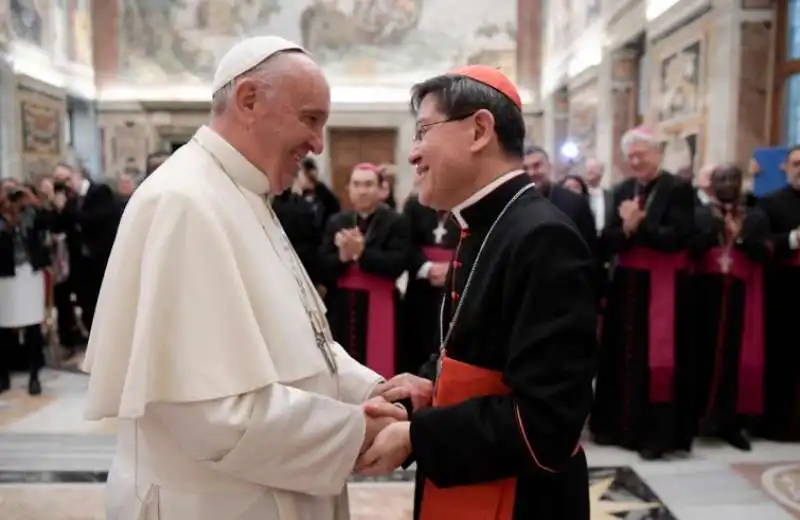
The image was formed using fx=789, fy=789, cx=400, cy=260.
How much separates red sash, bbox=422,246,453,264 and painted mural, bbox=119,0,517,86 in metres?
12.3

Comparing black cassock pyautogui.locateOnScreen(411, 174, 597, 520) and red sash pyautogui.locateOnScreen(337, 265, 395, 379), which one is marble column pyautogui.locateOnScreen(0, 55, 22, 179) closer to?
red sash pyautogui.locateOnScreen(337, 265, 395, 379)

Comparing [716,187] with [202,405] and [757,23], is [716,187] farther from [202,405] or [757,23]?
[202,405]

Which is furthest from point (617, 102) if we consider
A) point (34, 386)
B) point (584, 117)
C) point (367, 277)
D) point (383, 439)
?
point (383, 439)

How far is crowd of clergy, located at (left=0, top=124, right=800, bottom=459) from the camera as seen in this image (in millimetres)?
4840

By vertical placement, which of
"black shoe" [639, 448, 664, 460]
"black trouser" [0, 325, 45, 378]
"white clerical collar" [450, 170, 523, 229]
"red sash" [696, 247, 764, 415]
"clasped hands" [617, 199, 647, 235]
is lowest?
"black shoe" [639, 448, 664, 460]

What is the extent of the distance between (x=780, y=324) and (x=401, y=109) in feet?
41.7

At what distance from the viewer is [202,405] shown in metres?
1.51

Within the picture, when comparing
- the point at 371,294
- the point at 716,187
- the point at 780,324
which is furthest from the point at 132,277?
the point at 780,324

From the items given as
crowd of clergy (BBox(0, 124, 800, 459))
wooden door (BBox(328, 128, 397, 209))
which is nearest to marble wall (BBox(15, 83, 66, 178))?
wooden door (BBox(328, 128, 397, 209))

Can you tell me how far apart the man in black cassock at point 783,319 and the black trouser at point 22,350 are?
5609 mm

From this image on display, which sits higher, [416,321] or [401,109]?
[401,109]

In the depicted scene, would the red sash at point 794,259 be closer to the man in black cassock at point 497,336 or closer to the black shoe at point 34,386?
the man in black cassock at point 497,336

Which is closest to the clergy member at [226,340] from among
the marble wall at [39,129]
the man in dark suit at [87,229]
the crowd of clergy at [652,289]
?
the crowd of clergy at [652,289]

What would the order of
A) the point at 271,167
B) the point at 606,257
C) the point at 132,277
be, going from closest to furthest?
1. the point at 132,277
2. the point at 271,167
3. the point at 606,257
